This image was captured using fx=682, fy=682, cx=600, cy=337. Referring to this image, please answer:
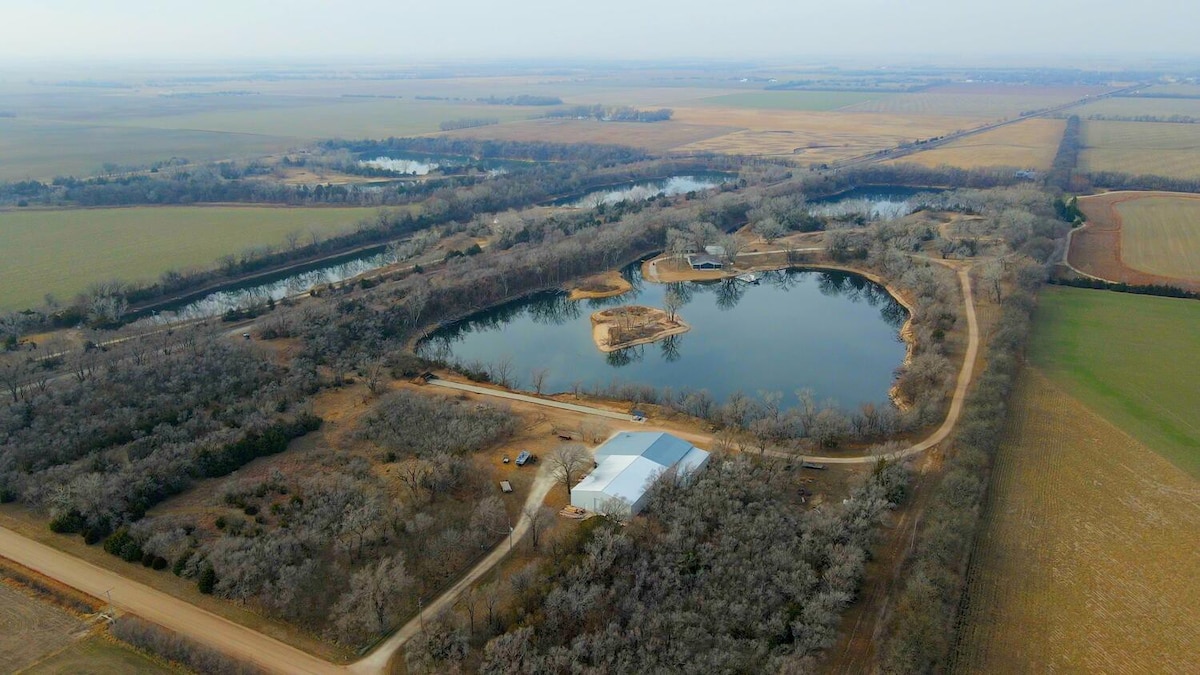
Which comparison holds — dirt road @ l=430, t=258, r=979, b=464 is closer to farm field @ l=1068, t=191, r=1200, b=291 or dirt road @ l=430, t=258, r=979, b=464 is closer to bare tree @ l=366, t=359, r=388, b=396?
bare tree @ l=366, t=359, r=388, b=396

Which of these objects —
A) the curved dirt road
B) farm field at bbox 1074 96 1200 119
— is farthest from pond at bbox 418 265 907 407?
farm field at bbox 1074 96 1200 119

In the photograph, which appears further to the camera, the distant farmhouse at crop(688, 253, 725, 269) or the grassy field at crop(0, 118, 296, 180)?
the grassy field at crop(0, 118, 296, 180)

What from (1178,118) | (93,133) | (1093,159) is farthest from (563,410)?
(1178,118)

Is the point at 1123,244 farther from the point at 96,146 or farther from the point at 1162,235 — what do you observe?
the point at 96,146

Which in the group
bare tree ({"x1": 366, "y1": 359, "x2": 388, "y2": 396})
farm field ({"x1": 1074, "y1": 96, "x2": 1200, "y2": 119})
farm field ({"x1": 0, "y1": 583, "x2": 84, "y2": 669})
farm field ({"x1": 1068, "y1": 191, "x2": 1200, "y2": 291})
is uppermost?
farm field ({"x1": 1074, "y1": 96, "x2": 1200, "y2": 119})

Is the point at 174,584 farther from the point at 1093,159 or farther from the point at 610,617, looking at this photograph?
the point at 1093,159

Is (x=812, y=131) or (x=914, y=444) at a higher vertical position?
(x=812, y=131)

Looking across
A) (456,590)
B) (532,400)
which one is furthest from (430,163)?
(456,590)
